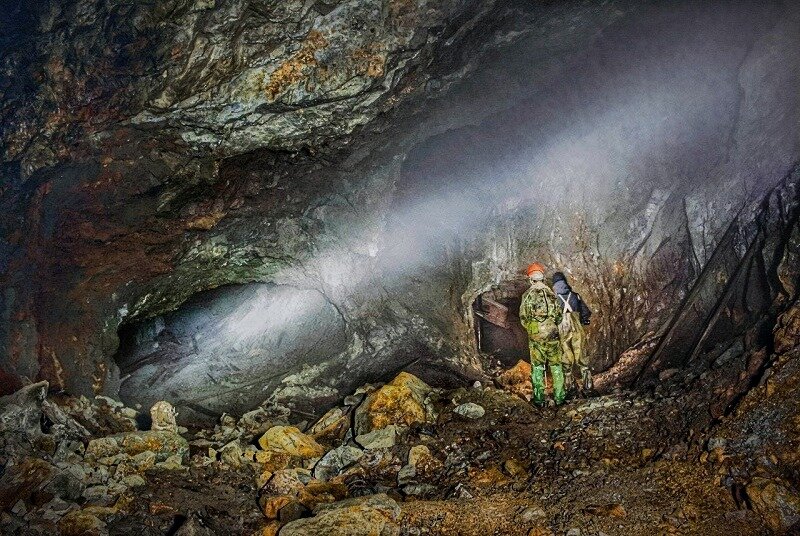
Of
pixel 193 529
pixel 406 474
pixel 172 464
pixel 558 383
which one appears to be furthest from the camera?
pixel 558 383

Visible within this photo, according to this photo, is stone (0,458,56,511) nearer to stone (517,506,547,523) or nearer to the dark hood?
stone (517,506,547,523)

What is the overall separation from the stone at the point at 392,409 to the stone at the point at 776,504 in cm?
308

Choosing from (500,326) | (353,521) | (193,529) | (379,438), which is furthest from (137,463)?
(500,326)

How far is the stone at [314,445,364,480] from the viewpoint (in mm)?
4836

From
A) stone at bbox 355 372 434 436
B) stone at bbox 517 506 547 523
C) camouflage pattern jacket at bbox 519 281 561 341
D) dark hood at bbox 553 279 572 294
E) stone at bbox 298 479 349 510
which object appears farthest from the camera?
dark hood at bbox 553 279 572 294

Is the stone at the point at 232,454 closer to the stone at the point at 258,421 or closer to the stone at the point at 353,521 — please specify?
the stone at the point at 258,421

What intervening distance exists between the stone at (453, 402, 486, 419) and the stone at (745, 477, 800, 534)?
267 centimetres

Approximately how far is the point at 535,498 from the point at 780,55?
474cm

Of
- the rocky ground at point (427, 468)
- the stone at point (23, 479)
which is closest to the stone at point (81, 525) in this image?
the rocky ground at point (427, 468)

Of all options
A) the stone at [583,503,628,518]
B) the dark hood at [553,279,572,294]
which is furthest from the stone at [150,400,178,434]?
the dark hood at [553,279,572,294]

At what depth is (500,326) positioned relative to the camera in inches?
287

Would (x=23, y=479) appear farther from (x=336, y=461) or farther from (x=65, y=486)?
(x=336, y=461)

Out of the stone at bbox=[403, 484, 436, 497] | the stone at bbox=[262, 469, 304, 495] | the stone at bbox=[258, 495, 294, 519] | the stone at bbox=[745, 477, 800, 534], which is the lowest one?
the stone at bbox=[403, 484, 436, 497]

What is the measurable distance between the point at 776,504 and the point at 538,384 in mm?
2790
